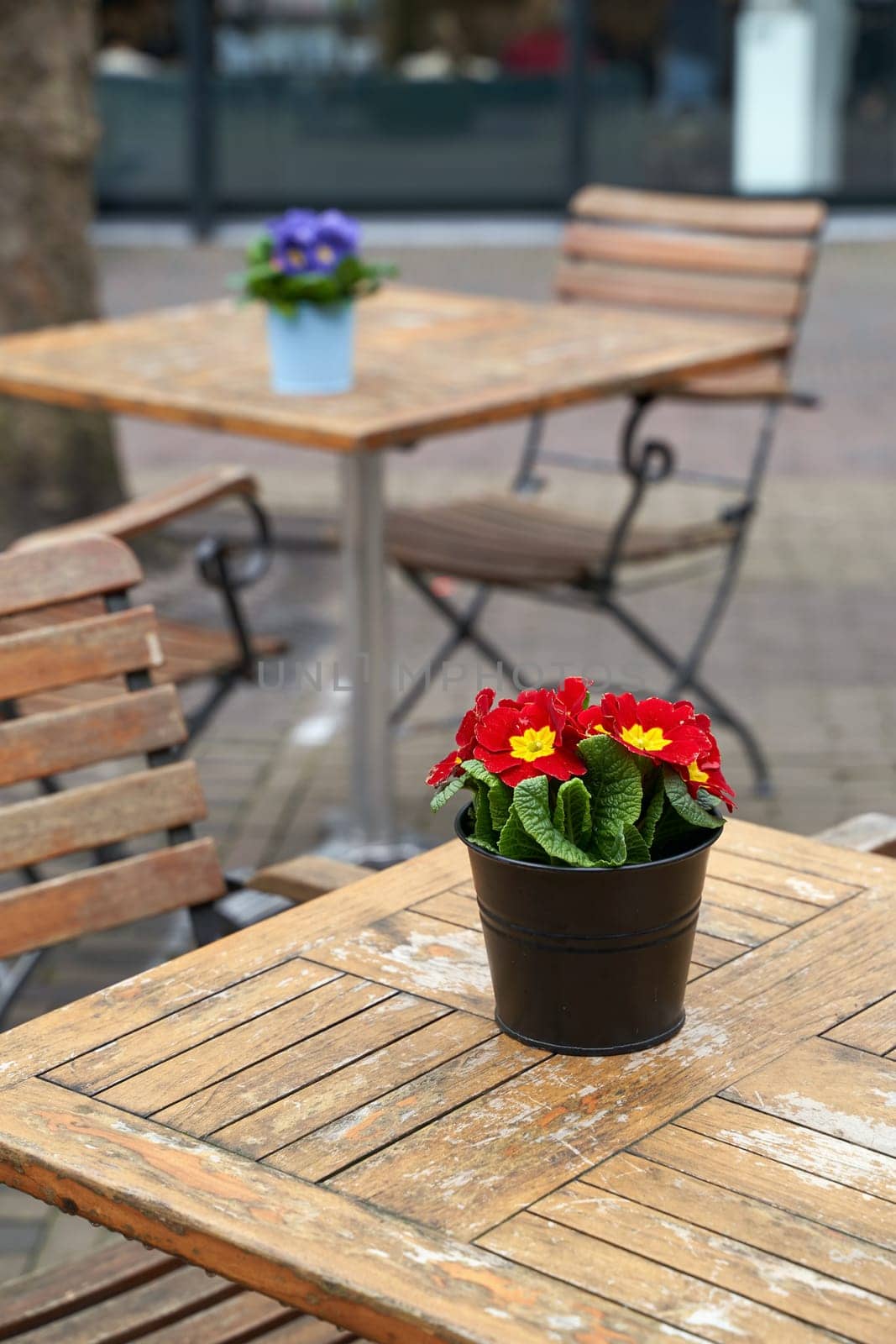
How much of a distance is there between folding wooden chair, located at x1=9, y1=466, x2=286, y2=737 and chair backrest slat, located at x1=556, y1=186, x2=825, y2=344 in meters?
1.50

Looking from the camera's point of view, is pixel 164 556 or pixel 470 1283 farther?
pixel 164 556

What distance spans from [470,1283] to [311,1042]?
345 millimetres

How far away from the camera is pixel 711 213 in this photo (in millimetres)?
4461

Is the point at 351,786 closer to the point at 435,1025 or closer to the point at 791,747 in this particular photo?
the point at 791,747

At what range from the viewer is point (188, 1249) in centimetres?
128

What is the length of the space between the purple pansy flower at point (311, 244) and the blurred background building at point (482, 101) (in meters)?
8.11

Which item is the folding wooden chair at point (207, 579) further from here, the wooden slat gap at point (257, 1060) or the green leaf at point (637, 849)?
the green leaf at point (637, 849)

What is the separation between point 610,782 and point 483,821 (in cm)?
11

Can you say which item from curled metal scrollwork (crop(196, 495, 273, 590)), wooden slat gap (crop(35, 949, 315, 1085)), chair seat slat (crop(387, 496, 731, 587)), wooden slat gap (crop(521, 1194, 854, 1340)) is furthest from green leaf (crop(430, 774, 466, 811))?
chair seat slat (crop(387, 496, 731, 587))

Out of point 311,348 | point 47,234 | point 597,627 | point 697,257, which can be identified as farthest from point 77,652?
→ point 47,234

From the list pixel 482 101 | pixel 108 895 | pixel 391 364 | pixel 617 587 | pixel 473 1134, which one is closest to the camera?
pixel 473 1134

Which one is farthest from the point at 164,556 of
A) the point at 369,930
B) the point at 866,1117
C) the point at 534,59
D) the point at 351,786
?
the point at 534,59

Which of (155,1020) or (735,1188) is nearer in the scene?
(735,1188)

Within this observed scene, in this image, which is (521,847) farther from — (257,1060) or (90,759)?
(90,759)
